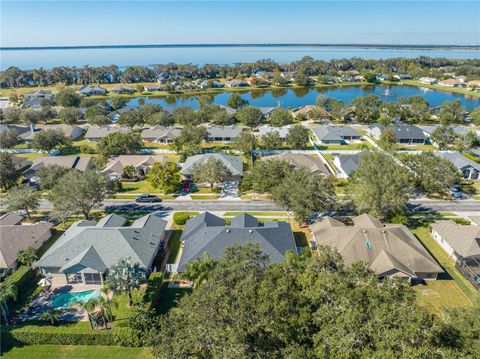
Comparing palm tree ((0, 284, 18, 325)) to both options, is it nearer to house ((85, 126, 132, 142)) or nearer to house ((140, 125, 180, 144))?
house ((140, 125, 180, 144))

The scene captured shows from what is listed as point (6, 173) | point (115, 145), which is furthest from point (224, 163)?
point (6, 173)

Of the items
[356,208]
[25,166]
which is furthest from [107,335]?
[25,166]

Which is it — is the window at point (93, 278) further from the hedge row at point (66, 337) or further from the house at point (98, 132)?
the house at point (98, 132)

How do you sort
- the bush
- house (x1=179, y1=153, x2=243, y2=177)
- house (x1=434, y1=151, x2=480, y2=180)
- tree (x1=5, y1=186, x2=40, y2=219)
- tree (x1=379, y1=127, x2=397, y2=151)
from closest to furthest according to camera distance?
tree (x1=5, y1=186, x2=40, y2=219) → the bush → house (x1=434, y1=151, x2=480, y2=180) → house (x1=179, y1=153, x2=243, y2=177) → tree (x1=379, y1=127, x2=397, y2=151)

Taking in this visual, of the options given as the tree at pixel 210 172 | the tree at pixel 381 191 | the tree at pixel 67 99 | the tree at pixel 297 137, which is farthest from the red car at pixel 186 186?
the tree at pixel 67 99

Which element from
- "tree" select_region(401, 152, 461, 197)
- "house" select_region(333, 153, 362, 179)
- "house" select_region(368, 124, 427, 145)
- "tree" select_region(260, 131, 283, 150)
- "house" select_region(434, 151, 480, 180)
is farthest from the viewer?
"house" select_region(368, 124, 427, 145)

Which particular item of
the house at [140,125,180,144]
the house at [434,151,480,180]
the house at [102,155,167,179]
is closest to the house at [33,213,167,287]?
the house at [102,155,167,179]

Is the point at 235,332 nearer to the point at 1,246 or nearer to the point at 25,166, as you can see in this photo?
the point at 1,246
